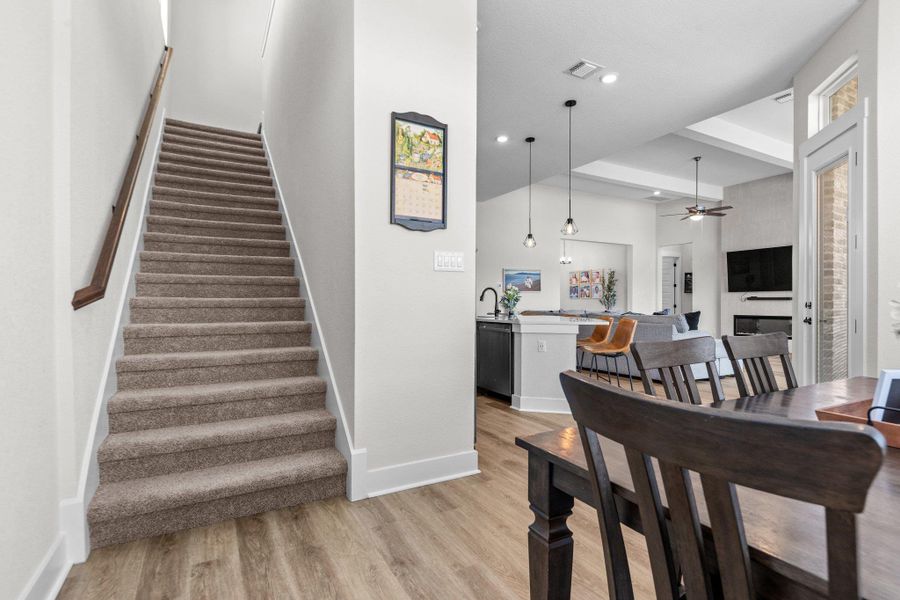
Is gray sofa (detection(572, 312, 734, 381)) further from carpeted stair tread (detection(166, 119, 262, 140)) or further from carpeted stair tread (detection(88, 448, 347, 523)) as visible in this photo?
carpeted stair tread (detection(166, 119, 262, 140))

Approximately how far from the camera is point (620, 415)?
64 centimetres

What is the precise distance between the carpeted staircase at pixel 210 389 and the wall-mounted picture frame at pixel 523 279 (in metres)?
6.04

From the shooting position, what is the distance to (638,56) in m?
→ 3.65

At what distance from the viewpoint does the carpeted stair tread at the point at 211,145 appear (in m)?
5.25

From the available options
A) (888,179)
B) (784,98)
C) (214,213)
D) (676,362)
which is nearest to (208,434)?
(676,362)

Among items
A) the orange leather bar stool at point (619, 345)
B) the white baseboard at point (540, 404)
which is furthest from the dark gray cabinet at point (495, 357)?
the orange leather bar stool at point (619, 345)

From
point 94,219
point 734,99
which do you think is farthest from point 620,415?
point 734,99

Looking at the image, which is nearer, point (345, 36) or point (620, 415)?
point (620, 415)

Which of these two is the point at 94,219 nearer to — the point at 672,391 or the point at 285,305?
the point at 285,305

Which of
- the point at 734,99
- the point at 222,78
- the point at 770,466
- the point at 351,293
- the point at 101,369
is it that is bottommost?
the point at 101,369

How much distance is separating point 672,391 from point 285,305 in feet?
8.93

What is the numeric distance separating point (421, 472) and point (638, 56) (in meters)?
3.50

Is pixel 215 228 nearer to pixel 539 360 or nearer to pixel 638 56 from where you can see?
pixel 539 360

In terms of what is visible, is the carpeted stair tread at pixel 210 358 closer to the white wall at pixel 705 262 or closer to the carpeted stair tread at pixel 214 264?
the carpeted stair tread at pixel 214 264
